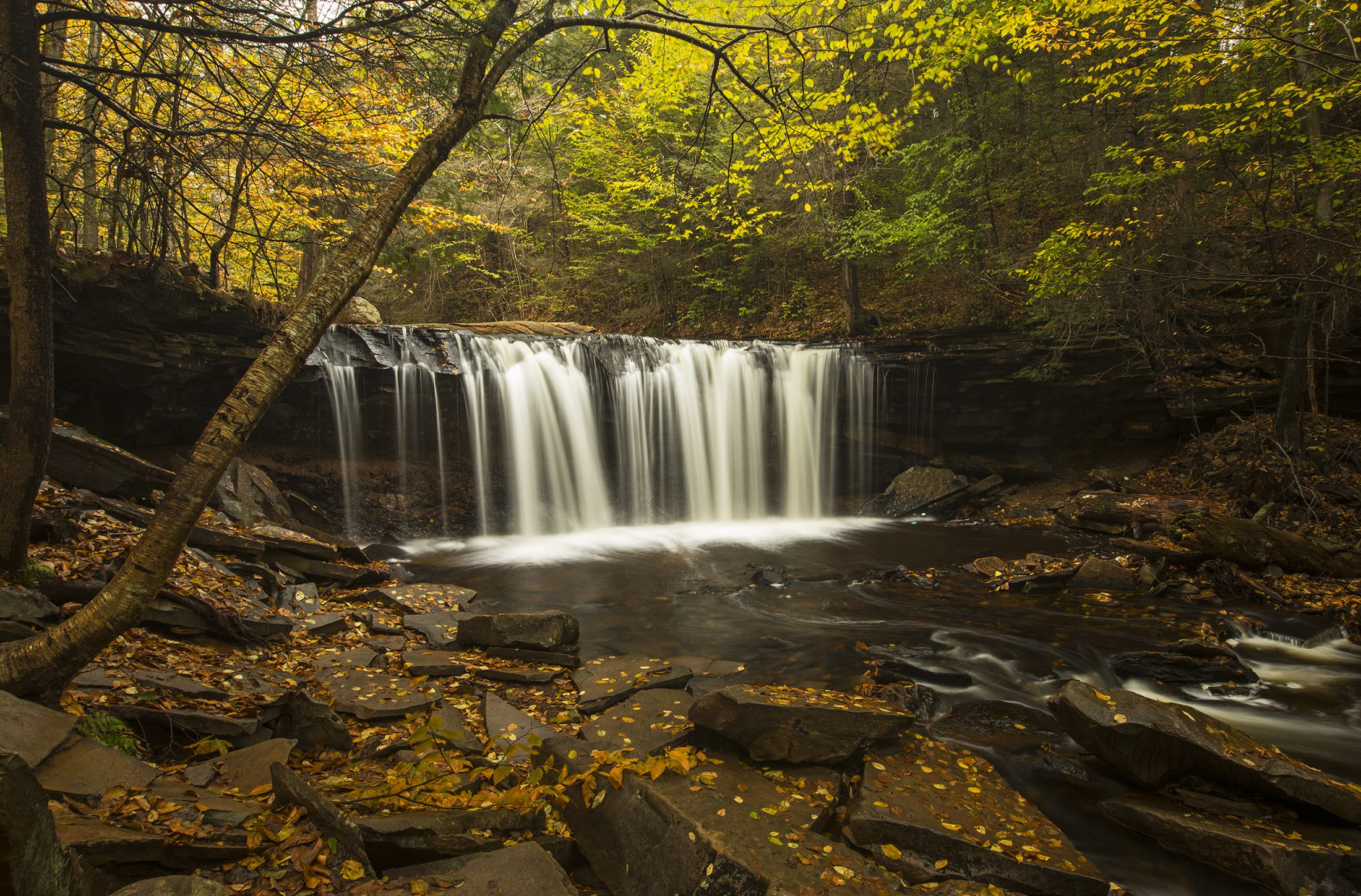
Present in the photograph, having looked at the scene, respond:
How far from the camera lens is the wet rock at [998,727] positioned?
483 cm

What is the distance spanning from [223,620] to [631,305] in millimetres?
20556

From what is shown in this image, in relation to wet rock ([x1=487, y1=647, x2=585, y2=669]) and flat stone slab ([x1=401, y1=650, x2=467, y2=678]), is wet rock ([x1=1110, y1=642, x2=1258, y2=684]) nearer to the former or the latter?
wet rock ([x1=487, y1=647, x2=585, y2=669])

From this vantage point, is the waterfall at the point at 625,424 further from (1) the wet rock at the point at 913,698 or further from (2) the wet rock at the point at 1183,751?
(2) the wet rock at the point at 1183,751

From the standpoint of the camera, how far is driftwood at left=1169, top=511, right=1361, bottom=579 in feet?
26.7

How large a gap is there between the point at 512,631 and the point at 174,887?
4.01 m

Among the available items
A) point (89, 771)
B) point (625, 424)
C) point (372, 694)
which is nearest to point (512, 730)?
point (372, 694)

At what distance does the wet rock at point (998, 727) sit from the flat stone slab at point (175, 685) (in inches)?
196

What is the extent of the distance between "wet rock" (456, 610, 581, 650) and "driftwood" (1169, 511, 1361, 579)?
8803 millimetres

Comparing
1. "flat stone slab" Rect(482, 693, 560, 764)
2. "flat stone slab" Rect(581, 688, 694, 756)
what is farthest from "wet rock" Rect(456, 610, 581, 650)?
"flat stone slab" Rect(581, 688, 694, 756)

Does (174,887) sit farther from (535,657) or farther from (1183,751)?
(1183,751)

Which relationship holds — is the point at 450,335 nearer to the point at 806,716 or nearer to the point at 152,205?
the point at 152,205

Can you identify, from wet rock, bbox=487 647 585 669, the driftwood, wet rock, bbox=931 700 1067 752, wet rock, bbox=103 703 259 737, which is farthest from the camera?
the driftwood

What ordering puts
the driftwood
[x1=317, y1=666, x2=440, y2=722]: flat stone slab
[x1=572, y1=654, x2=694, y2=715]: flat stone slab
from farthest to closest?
the driftwood → [x1=572, y1=654, x2=694, y2=715]: flat stone slab → [x1=317, y1=666, x2=440, y2=722]: flat stone slab

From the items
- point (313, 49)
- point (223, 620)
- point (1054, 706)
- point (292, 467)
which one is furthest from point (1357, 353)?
point (292, 467)
